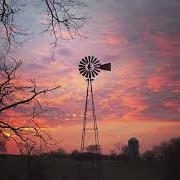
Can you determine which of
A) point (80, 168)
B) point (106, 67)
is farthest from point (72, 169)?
point (106, 67)

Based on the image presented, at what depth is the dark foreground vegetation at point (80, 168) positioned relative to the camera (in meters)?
29.2

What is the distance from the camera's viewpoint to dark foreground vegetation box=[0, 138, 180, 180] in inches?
1150

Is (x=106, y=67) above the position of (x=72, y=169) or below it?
above

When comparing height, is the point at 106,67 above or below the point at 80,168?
above

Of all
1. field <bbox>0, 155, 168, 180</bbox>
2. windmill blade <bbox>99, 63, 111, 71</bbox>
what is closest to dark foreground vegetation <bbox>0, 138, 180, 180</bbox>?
field <bbox>0, 155, 168, 180</bbox>

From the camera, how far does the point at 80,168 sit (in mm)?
35281

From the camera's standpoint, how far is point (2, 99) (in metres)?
10.1

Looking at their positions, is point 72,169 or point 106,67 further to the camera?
point 72,169

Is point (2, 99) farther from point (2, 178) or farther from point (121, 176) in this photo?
point (121, 176)

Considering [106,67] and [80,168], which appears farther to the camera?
[80,168]

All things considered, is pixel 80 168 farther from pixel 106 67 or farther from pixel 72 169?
pixel 106 67

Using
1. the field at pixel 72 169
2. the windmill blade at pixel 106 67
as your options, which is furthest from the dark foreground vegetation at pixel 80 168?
the windmill blade at pixel 106 67

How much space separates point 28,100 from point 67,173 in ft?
81.1

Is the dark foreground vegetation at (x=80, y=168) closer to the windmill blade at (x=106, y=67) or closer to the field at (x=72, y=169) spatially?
the field at (x=72, y=169)
